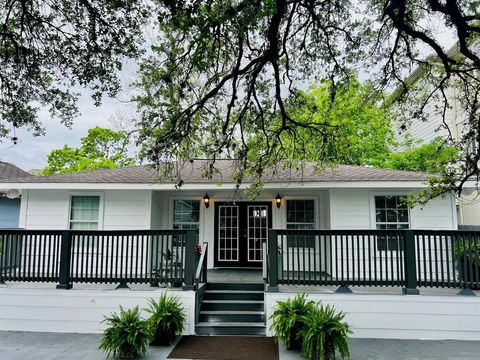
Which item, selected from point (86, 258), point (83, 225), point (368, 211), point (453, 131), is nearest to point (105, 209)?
point (83, 225)

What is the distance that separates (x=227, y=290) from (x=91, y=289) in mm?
2749

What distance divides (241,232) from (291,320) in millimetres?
5299

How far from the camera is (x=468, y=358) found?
5.14 meters

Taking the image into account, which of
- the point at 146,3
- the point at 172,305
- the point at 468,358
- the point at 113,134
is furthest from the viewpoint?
the point at 113,134

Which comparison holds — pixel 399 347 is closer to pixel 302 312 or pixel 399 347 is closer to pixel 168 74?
pixel 302 312

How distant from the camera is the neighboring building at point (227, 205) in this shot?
29.3ft

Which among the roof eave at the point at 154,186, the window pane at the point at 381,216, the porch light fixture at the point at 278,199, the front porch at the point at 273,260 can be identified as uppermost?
the roof eave at the point at 154,186

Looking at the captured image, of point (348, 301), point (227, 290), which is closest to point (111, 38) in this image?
point (227, 290)

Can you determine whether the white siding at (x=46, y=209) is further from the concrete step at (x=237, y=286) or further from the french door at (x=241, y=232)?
the concrete step at (x=237, y=286)

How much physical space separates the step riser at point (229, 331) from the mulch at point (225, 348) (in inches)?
5.3

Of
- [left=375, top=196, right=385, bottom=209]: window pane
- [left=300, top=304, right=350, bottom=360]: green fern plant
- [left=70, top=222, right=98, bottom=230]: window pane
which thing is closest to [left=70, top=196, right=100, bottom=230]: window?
[left=70, top=222, right=98, bottom=230]: window pane

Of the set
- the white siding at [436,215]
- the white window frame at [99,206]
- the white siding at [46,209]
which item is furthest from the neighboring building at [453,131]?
the white siding at [46,209]

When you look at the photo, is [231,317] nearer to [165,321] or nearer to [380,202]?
[165,321]

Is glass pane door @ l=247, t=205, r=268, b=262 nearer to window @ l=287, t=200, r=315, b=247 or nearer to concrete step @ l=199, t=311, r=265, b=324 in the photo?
window @ l=287, t=200, r=315, b=247
